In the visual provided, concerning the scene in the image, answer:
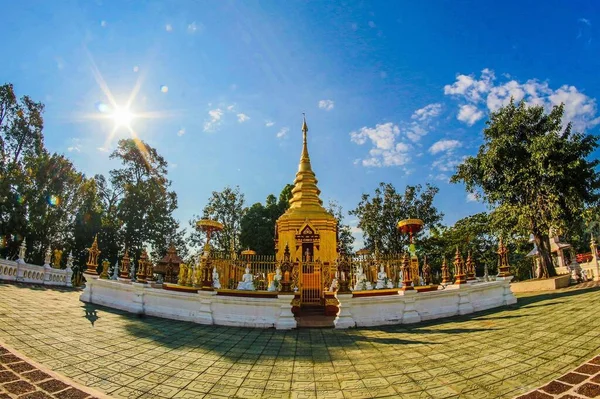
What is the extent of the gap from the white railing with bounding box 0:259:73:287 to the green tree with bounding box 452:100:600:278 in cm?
2699

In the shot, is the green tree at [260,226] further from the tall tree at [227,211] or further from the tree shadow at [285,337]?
the tree shadow at [285,337]

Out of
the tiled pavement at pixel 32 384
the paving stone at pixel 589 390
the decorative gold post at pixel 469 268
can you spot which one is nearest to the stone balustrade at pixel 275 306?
the decorative gold post at pixel 469 268

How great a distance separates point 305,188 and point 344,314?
491 inches

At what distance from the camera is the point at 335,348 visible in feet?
23.9

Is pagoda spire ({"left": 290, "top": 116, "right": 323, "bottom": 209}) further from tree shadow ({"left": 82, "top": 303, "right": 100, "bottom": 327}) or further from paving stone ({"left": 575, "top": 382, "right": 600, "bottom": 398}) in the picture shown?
paving stone ({"left": 575, "top": 382, "right": 600, "bottom": 398})

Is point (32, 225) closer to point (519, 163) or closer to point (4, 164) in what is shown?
point (4, 164)

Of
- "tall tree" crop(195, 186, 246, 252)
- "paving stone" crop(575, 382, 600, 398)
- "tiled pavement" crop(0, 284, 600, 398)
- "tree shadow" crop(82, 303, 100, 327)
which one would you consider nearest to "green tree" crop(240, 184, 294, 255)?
Answer: "tall tree" crop(195, 186, 246, 252)

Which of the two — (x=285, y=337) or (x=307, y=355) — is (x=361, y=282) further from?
(x=307, y=355)

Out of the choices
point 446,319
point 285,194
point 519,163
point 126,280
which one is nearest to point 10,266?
point 126,280

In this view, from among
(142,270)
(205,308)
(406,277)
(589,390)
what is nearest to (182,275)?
(142,270)

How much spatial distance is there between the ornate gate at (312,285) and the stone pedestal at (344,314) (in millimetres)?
3105

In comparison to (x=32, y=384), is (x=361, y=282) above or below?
above

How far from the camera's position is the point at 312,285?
14.1 meters

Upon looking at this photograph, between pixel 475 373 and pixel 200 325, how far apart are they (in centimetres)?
729
